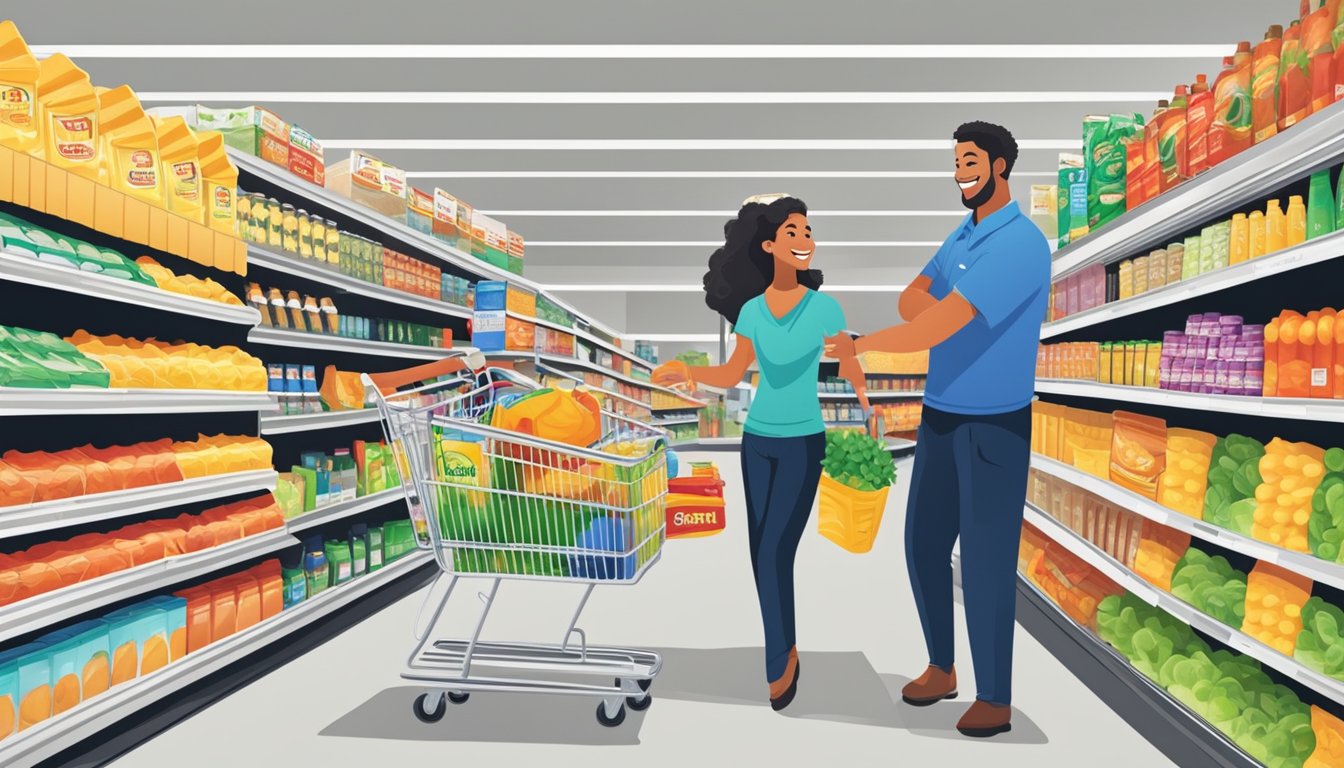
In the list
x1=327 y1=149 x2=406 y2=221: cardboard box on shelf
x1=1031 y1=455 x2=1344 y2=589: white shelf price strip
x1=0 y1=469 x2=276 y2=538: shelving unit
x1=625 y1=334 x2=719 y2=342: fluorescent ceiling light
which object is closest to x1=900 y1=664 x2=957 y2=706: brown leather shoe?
x1=1031 y1=455 x2=1344 y2=589: white shelf price strip

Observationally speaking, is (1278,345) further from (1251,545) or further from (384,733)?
(384,733)

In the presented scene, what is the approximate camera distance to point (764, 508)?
2793 mm

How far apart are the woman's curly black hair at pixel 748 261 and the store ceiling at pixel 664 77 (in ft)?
11.9

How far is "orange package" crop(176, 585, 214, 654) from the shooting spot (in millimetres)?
2873

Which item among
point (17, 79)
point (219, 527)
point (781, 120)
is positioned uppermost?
point (781, 120)

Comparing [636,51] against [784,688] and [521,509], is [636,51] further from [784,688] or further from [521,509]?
[784,688]

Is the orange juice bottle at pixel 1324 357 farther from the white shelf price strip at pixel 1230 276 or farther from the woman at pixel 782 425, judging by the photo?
the woman at pixel 782 425

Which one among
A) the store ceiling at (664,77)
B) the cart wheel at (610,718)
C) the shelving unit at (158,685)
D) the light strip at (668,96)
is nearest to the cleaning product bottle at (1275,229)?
the cart wheel at (610,718)

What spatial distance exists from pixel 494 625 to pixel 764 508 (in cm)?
169

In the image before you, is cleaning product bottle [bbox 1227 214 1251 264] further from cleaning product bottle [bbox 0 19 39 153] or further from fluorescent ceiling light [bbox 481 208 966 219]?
fluorescent ceiling light [bbox 481 208 966 219]

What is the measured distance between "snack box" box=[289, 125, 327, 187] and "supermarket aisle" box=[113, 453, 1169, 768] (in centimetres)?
211

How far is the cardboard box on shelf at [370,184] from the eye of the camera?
454 centimetres
